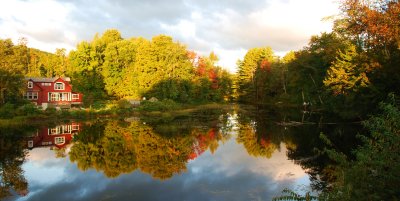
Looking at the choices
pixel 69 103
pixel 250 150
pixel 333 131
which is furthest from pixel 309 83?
pixel 69 103

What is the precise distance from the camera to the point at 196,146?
2755 cm

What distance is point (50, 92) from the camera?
59750mm

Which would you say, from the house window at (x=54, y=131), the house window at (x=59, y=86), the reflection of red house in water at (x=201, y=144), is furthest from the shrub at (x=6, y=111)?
the reflection of red house in water at (x=201, y=144)

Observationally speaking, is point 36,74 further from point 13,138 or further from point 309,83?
point 309,83

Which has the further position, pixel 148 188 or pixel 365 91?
pixel 365 91

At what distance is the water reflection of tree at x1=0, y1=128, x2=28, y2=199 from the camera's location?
17181mm

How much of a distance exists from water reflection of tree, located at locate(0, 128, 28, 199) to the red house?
82.9 ft

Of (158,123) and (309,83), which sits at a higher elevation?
(309,83)

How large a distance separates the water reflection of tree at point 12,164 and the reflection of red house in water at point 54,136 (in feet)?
3.67

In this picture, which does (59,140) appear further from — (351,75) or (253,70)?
(253,70)

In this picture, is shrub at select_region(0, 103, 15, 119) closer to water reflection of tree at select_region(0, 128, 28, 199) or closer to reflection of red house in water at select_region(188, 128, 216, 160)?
water reflection of tree at select_region(0, 128, 28, 199)

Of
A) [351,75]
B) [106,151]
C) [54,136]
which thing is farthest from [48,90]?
[351,75]

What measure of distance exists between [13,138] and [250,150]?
72.5 feet

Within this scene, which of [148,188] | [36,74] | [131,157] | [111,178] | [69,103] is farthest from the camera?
[36,74]
